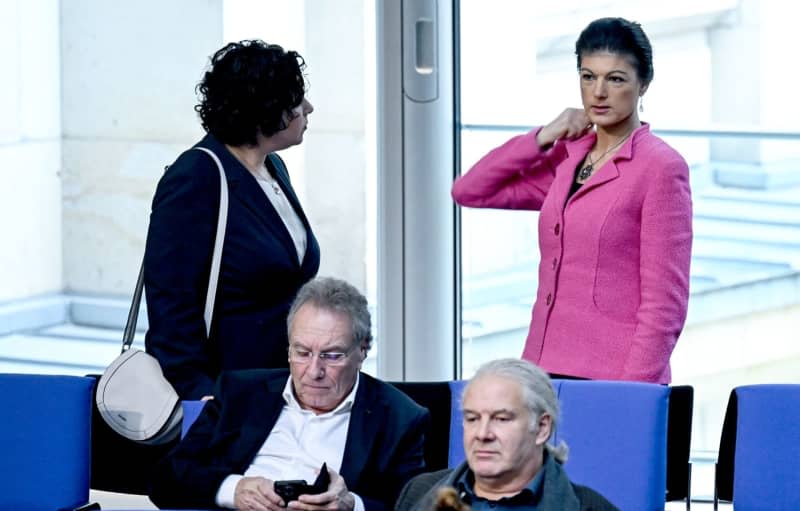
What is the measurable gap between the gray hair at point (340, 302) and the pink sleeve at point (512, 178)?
0.82m

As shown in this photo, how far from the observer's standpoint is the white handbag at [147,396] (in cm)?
398

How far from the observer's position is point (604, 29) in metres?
3.96

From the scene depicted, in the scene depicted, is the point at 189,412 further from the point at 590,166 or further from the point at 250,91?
the point at 590,166

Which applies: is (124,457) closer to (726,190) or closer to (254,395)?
(254,395)

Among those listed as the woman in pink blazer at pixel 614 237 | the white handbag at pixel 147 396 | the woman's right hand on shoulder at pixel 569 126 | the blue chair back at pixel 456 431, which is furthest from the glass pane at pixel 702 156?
the white handbag at pixel 147 396

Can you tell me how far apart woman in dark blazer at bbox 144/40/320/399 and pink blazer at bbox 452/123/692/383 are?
2.30ft

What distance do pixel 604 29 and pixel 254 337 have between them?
48.8 inches

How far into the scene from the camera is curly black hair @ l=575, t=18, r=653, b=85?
3.94 metres

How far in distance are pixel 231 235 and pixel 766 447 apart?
1478 millimetres

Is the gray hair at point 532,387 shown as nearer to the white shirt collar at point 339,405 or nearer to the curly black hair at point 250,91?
the white shirt collar at point 339,405

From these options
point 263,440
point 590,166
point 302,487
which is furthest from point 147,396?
point 590,166

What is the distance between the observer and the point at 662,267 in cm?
383

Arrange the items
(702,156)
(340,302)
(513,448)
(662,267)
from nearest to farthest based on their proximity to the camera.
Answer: (513,448) < (340,302) < (662,267) < (702,156)

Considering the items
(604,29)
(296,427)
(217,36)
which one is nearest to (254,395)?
(296,427)
